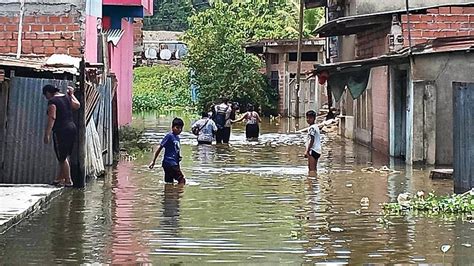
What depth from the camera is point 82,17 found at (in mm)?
18531

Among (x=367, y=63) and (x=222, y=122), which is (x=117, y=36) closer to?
(x=222, y=122)

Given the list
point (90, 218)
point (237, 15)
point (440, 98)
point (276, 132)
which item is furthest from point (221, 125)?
point (237, 15)

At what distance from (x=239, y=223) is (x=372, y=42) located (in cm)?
1540

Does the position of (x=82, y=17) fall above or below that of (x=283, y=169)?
above

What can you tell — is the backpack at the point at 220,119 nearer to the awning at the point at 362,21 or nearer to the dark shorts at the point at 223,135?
the dark shorts at the point at 223,135

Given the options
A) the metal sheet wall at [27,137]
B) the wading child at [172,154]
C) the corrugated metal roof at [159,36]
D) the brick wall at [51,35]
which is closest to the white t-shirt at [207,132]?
the brick wall at [51,35]

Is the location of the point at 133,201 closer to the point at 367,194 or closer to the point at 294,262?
the point at 367,194

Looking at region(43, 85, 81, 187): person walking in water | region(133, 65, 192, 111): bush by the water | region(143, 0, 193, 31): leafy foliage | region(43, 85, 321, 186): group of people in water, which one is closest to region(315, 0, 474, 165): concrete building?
region(43, 85, 321, 186): group of people in water

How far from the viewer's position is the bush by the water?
5922cm

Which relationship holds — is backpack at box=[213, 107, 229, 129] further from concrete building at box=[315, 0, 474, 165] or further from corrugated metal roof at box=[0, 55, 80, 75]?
corrugated metal roof at box=[0, 55, 80, 75]

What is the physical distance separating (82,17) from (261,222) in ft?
26.1

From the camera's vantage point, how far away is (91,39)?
20609 mm

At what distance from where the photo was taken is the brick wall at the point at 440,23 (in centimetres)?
2219

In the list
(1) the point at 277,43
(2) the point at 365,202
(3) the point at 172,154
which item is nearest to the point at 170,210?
(2) the point at 365,202
